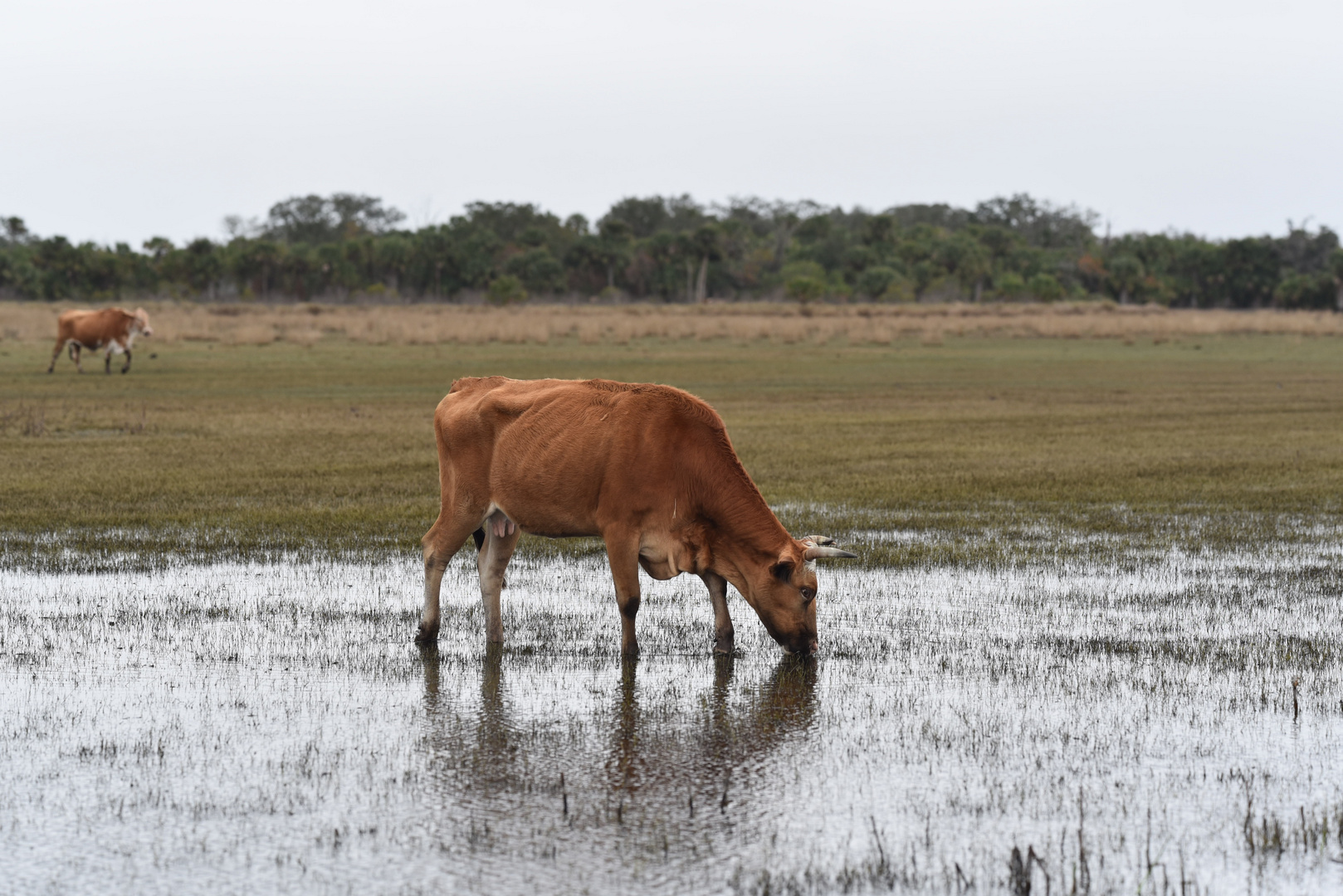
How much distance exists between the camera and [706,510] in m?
7.98

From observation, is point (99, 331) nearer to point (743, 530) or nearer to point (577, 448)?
point (577, 448)

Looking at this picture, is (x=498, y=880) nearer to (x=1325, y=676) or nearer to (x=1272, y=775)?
(x=1272, y=775)

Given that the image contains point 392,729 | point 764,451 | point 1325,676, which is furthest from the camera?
point 764,451

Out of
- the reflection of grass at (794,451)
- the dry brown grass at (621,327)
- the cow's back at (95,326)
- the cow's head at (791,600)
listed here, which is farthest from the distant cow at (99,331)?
A: the cow's head at (791,600)

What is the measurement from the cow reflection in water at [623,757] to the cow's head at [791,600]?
0.55ft

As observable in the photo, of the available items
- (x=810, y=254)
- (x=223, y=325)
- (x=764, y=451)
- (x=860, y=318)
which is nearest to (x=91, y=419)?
(x=764, y=451)

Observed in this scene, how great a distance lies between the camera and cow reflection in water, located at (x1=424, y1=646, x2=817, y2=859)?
5500mm

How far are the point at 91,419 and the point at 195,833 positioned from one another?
1849 cm

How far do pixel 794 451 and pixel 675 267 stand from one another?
7286 cm

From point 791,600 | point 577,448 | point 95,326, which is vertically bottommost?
point 791,600

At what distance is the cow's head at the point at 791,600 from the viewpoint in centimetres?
783

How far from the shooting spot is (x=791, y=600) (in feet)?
25.8

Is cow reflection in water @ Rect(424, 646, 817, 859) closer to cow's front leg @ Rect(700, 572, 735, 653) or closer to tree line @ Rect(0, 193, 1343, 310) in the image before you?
cow's front leg @ Rect(700, 572, 735, 653)


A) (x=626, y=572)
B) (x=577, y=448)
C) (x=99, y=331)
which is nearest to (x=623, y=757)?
(x=626, y=572)
